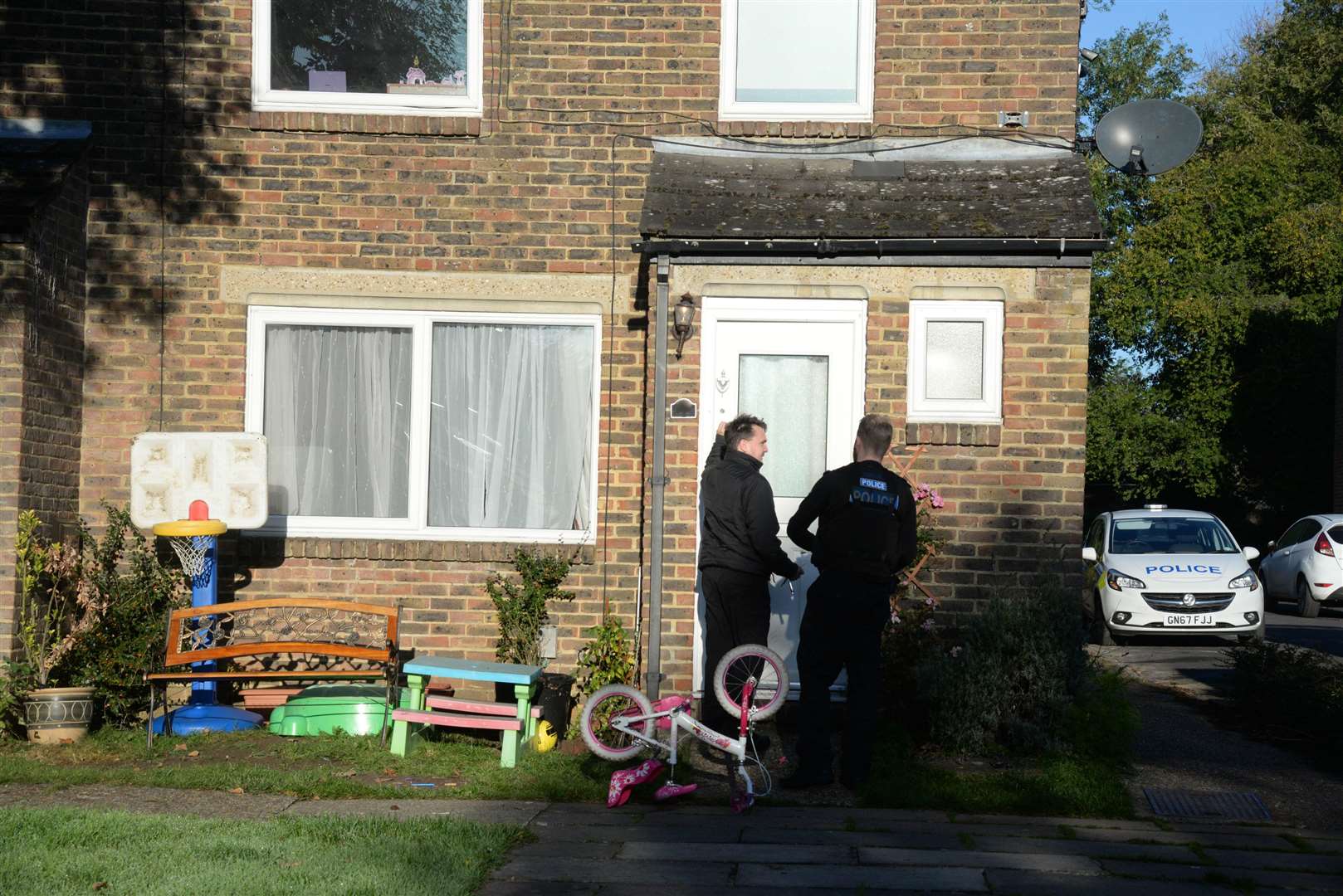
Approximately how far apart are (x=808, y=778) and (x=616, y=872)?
1921 millimetres

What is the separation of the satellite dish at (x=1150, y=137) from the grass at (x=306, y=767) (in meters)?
5.14

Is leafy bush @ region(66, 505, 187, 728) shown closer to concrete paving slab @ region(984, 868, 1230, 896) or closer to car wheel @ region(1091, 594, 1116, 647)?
concrete paving slab @ region(984, 868, 1230, 896)

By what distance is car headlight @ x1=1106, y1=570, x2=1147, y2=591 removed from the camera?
622 inches

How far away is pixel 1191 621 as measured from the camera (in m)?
15.7

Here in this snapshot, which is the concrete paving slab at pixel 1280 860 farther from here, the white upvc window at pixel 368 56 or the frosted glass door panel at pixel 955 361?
the white upvc window at pixel 368 56

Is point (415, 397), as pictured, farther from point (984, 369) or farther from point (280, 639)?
point (984, 369)

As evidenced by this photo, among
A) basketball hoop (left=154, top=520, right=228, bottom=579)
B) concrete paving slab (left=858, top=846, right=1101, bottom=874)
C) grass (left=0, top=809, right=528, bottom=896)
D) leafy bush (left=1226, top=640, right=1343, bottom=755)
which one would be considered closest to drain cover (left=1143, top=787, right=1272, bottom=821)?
concrete paving slab (left=858, top=846, right=1101, bottom=874)

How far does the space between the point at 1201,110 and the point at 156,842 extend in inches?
1687

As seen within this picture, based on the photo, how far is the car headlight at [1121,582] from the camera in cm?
1580

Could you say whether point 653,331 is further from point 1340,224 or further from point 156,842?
point 1340,224

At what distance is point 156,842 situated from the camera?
246 inches

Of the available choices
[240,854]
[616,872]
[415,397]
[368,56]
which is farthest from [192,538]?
[616,872]

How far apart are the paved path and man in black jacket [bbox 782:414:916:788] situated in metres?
0.48

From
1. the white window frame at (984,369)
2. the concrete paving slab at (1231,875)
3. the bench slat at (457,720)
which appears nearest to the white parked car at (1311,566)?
the white window frame at (984,369)
